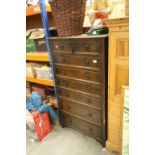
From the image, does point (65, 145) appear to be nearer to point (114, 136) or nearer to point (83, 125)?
point (83, 125)

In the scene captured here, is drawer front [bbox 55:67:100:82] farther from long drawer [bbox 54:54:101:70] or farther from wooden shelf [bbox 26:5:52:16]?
wooden shelf [bbox 26:5:52:16]

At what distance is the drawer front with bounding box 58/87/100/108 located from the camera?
5.34ft

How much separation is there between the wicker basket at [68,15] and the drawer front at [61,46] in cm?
8

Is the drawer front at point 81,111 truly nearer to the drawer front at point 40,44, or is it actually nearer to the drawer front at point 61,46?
the drawer front at point 61,46

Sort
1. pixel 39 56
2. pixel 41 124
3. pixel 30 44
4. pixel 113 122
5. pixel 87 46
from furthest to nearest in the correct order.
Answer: pixel 30 44 < pixel 39 56 < pixel 41 124 < pixel 113 122 < pixel 87 46

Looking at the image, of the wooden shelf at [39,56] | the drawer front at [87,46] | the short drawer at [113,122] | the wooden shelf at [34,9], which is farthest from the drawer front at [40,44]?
the short drawer at [113,122]

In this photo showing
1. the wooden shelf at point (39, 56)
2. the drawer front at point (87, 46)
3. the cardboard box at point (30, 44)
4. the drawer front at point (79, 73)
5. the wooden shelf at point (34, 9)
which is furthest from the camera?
the cardboard box at point (30, 44)

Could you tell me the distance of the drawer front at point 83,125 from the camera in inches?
69.0

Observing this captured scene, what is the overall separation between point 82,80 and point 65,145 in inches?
30.6

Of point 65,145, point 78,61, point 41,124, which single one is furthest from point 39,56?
point 65,145

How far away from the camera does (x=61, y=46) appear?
170cm

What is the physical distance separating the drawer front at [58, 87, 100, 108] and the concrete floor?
0.47 m

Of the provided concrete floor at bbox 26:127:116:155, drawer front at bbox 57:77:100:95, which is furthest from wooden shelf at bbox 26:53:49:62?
concrete floor at bbox 26:127:116:155
